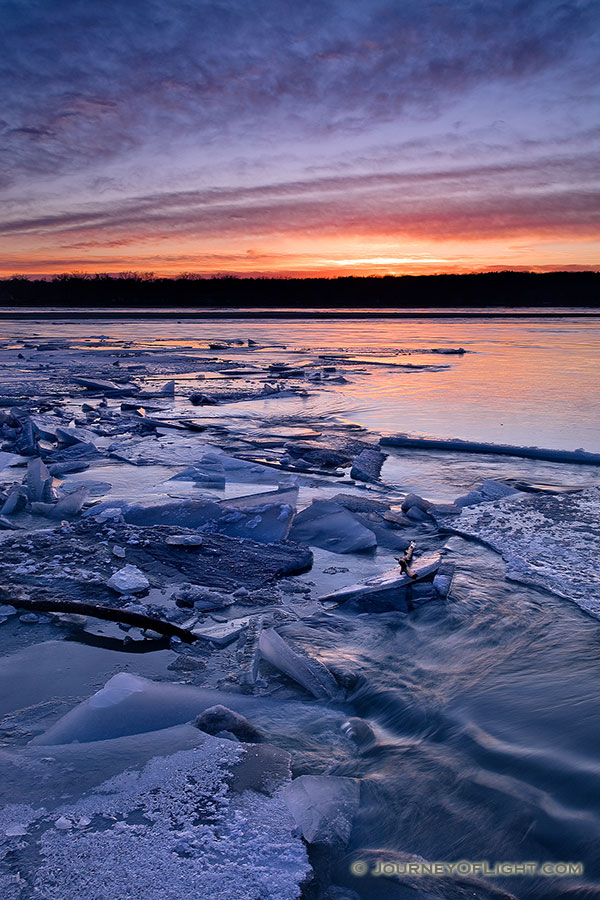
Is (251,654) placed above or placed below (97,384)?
below

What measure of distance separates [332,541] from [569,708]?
4.00 feet

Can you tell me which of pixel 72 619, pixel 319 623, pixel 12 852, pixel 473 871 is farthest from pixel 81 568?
pixel 473 871

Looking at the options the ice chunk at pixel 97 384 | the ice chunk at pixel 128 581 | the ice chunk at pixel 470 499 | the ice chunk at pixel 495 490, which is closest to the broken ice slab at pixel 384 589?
the ice chunk at pixel 128 581

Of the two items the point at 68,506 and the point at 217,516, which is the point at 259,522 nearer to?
the point at 217,516

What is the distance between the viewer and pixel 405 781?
1.19 metres

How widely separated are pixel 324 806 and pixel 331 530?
149cm

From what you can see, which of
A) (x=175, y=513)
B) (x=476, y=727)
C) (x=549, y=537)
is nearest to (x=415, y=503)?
(x=549, y=537)

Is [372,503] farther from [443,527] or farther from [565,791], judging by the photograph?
[565,791]

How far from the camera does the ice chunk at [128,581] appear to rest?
1.97m

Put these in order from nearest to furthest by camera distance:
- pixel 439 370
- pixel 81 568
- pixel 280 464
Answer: pixel 81 568 < pixel 280 464 < pixel 439 370

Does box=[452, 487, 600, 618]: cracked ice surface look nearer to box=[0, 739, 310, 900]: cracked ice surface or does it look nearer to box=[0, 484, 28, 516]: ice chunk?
box=[0, 739, 310, 900]: cracked ice surface

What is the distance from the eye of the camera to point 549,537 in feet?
7.93

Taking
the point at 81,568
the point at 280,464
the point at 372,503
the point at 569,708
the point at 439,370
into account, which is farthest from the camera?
the point at 439,370

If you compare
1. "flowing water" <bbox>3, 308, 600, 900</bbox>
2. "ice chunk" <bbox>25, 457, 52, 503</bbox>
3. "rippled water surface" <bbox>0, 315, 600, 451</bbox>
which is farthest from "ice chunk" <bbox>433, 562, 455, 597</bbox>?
"rippled water surface" <bbox>0, 315, 600, 451</bbox>
